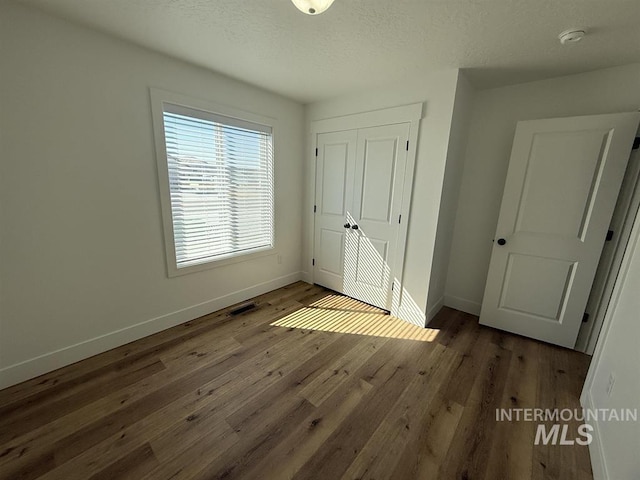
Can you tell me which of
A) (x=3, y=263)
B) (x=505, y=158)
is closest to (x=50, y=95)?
(x=3, y=263)

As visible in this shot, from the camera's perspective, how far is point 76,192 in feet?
5.95

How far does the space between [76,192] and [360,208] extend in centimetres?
251

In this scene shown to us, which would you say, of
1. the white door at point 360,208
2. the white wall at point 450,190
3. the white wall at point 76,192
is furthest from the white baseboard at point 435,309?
the white wall at point 76,192

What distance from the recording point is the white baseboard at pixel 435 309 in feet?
8.87

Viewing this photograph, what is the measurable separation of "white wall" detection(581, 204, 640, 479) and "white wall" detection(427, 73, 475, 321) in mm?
1200

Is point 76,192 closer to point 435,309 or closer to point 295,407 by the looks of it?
point 295,407

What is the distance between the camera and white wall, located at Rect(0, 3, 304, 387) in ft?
5.20

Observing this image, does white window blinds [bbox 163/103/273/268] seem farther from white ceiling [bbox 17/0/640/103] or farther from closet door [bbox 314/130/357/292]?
closet door [bbox 314/130/357/292]

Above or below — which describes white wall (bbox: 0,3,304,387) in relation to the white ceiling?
below

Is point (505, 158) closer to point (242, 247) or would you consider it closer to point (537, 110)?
point (537, 110)

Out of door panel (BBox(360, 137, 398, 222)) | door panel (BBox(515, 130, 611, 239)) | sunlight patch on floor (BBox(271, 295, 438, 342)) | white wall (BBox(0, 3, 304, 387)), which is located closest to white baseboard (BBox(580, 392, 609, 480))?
sunlight patch on floor (BBox(271, 295, 438, 342))

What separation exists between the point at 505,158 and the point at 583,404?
82.7 inches

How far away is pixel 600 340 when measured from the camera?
1.66m

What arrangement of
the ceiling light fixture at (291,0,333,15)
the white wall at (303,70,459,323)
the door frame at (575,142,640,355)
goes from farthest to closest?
the white wall at (303,70,459,323)
the door frame at (575,142,640,355)
the ceiling light fixture at (291,0,333,15)
